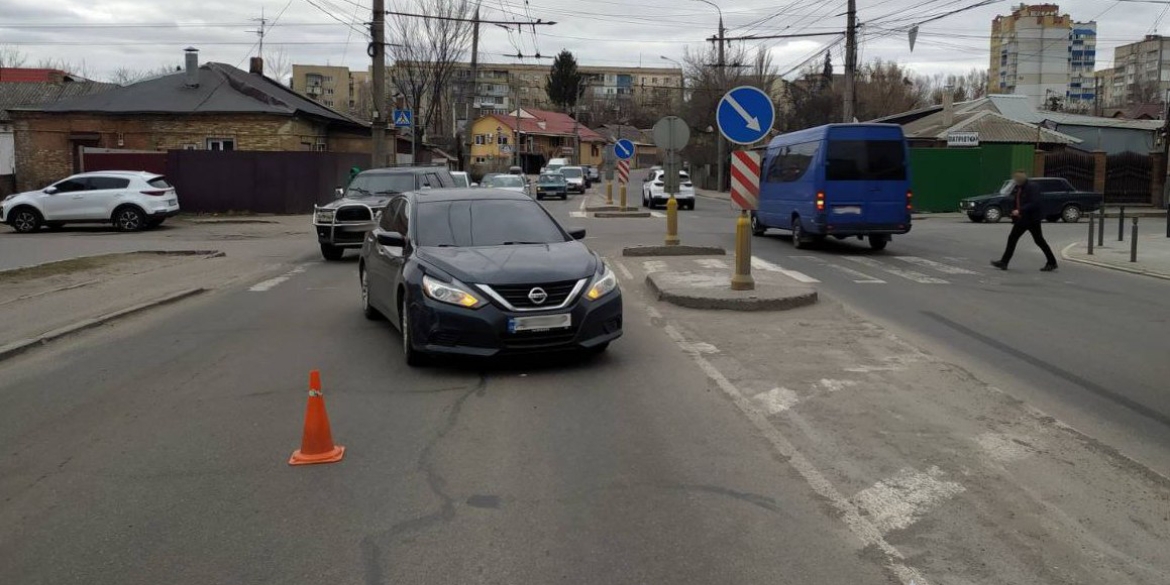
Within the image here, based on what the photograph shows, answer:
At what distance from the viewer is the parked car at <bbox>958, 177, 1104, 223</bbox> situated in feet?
104

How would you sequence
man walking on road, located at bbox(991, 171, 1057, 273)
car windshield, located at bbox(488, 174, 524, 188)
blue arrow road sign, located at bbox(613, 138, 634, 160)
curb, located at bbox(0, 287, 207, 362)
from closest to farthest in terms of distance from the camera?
curb, located at bbox(0, 287, 207, 362) < man walking on road, located at bbox(991, 171, 1057, 273) < blue arrow road sign, located at bbox(613, 138, 634, 160) < car windshield, located at bbox(488, 174, 524, 188)

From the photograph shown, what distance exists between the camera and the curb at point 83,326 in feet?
31.3

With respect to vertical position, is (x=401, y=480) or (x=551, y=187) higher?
(x=551, y=187)

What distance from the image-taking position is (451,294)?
8.03 meters

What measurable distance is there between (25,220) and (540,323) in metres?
24.1

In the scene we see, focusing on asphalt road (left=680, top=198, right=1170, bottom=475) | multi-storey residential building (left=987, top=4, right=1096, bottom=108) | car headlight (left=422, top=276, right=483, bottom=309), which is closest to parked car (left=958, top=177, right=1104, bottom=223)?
asphalt road (left=680, top=198, right=1170, bottom=475)

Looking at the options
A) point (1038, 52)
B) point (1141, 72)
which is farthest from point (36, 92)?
point (1141, 72)

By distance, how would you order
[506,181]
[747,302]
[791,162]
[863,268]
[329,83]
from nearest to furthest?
1. [747,302]
2. [863,268]
3. [791,162]
4. [506,181]
5. [329,83]

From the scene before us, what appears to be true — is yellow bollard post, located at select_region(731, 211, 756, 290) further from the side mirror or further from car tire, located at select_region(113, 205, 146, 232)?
car tire, located at select_region(113, 205, 146, 232)

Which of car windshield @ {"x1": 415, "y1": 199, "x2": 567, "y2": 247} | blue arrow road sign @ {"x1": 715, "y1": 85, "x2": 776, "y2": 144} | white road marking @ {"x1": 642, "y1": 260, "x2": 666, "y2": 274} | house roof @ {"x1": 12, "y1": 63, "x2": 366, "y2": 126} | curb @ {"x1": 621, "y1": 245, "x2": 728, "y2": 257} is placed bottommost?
white road marking @ {"x1": 642, "y1": 260, "x2": 666, "y2": 274}

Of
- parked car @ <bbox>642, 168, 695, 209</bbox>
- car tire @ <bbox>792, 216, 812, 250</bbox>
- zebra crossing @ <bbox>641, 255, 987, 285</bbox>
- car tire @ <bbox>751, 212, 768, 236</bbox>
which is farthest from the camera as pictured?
parked car @ <bbox>642, 168, 695, 209</bbox>

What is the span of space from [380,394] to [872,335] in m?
5.26

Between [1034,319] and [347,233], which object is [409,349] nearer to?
[1034,319]

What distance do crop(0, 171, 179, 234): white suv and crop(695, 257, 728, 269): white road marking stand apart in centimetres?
1743
